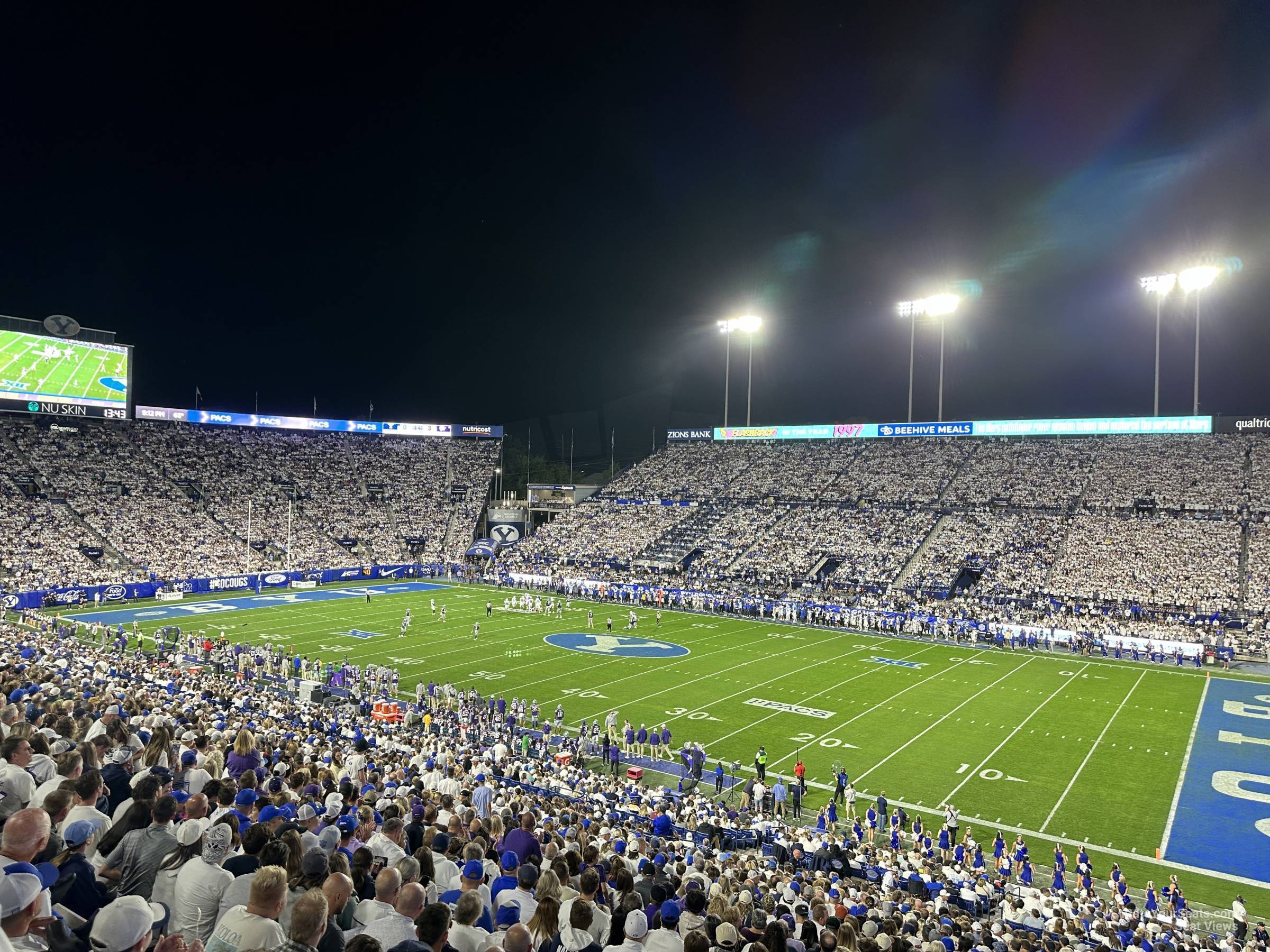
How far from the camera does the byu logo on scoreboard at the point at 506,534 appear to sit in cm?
6359

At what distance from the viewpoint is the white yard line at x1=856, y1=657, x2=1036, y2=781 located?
63.8 ft

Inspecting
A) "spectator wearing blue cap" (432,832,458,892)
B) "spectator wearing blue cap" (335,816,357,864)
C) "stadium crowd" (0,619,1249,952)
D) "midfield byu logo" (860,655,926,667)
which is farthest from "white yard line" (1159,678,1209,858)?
"spectator wearing blue cap" (335,816,357,864)

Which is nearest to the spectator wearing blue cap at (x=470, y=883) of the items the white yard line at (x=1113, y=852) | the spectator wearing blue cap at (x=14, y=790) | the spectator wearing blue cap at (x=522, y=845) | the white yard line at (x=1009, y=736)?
the spectator wearing blue cap at (x=522, y=845)

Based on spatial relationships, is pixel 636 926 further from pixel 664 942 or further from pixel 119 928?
pixel 119 928

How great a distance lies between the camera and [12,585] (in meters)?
38.1

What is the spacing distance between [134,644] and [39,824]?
3051cm

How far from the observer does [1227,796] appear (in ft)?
59.1

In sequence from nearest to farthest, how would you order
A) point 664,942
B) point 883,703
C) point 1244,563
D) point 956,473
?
point 664,942 → point 883,703 → point 1244,563 → point 956,473

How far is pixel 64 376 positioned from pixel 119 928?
5339cm

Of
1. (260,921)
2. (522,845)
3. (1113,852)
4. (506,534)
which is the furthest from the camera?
(506,534)

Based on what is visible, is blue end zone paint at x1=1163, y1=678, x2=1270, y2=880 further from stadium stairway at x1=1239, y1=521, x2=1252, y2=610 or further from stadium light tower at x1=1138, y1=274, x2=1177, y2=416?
stadium light tower at x1=1138, y1=274, x2=1177, y2=416

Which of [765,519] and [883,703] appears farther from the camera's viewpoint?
[765,519]

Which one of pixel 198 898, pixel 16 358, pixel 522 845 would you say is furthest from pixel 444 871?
pixel 16 358

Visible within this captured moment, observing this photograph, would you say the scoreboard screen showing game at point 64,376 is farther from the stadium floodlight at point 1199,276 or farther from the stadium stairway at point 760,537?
the stadium floodlight at point 1199,276
